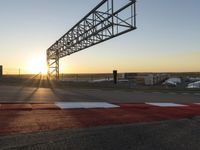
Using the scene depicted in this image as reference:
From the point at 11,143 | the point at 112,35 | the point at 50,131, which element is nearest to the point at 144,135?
the point at 50,131

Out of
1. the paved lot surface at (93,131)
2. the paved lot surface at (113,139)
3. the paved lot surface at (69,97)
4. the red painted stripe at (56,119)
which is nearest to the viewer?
the paved lot surface at (113,139)

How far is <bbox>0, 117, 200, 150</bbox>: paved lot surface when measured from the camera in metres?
6.60

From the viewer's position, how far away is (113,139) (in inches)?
288

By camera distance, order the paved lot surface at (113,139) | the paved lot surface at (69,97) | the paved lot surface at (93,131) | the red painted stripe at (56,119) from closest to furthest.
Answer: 1. the paved lot surface at (113,139)
2. the paved lot surface at (93,131)
3. the red painted stripe at (56,119)
4. the paved lot surface at (69,97)

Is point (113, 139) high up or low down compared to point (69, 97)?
down

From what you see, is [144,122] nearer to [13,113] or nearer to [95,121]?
[95,121]

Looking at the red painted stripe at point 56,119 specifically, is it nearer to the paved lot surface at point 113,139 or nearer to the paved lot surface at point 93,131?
the paved lot surface at point 93,131

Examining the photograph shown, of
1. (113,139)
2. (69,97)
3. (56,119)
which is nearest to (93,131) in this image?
(113,139)

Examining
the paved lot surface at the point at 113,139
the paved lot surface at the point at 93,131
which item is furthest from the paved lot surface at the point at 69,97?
the paved lot surface at the point at 113,139

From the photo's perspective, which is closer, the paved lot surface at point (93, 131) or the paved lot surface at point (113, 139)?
the paved lot surface at point (113, 139)

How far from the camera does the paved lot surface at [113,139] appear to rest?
21.7 ft

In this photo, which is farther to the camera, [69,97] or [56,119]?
[69,97]

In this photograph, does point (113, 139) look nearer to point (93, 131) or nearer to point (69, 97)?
point (93, 131)

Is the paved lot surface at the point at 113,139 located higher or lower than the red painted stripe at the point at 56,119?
lower
